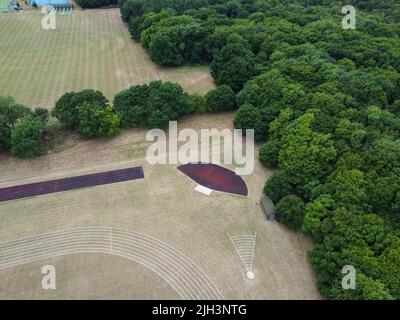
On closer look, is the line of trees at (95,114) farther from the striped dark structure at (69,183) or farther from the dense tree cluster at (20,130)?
the striped dark structure at (69,183)

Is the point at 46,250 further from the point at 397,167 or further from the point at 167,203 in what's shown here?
the point at 397,167

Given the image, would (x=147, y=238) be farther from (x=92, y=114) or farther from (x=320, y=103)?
(x=320, y=103)

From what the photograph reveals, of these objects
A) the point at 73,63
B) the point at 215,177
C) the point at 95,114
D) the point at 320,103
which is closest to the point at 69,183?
the point at 95,114

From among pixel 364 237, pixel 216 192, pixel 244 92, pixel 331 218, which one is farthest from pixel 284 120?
pixel 364 237

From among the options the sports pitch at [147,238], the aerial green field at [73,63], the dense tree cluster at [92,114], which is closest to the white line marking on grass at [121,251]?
the sports pitch at [147,238]

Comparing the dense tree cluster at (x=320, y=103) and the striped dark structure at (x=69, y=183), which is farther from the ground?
the dense tree cluster at (x=320, y=103)
